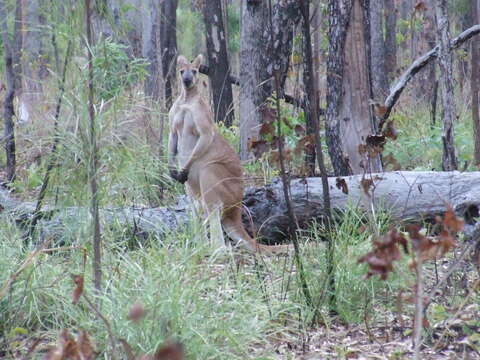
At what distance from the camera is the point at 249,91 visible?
10516mm

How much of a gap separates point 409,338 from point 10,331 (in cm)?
225

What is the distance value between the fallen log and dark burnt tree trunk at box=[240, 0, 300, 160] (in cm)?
271

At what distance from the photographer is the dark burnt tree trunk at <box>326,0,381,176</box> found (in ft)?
25.6

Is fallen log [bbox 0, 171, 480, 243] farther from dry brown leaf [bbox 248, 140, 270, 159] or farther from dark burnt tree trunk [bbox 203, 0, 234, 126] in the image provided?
dark burnt tree trunk [bbox 203, 0, 234, 126]

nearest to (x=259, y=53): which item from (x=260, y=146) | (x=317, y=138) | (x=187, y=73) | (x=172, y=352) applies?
(x=187, y=73)

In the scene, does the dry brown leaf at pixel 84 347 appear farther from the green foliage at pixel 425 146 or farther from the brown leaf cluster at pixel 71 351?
the green foliage at pixel 425 146

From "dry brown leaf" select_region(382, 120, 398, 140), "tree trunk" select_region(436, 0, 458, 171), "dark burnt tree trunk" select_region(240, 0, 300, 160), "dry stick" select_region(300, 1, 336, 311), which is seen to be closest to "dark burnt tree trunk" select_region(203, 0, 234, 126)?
"dark burnt tree trunk" select_region(240, 0, 300, 160)

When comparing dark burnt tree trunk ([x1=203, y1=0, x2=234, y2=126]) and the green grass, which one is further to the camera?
dark burnt tree trunk ([x1=203, y1=0, x2=234, y2=126])

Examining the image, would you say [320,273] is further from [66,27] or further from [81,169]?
[66,27]

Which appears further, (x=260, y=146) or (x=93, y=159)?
(x=260, y=146)

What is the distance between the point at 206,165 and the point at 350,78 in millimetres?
1676

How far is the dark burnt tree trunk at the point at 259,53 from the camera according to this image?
10.2 meters

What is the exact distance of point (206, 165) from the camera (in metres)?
7.54

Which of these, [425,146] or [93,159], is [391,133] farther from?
[425,146]
